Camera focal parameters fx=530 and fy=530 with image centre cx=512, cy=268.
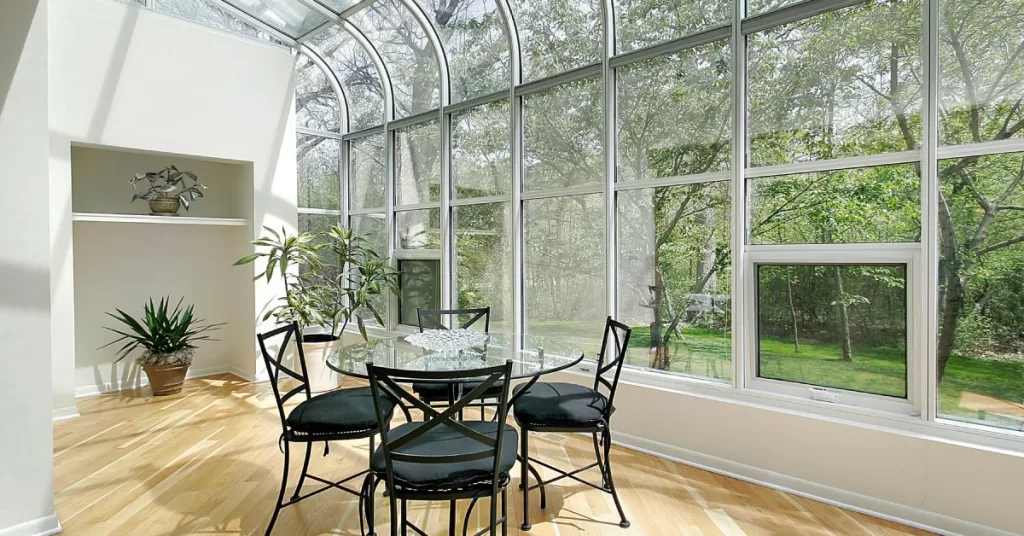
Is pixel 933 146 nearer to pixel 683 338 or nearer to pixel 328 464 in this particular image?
pixel 683 338

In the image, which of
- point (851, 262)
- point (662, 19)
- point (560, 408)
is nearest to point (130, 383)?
point (560, 408)

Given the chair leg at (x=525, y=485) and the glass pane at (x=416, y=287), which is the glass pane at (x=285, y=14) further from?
the chair leg at (x=525, y=485)

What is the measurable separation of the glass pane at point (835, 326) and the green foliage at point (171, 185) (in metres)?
4.96

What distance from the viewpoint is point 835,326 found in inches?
114

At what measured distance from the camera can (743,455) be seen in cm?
305

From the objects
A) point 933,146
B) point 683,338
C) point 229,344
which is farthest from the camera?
point 229,344

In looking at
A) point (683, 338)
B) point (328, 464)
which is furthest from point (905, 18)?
point (328, 464)

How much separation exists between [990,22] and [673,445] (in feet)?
8.84

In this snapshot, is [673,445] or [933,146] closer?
[933,146]

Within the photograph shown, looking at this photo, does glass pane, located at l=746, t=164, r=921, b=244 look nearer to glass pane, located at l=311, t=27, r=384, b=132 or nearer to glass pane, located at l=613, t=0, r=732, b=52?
glass pane, located at l=613, t=0, r=732, b=52

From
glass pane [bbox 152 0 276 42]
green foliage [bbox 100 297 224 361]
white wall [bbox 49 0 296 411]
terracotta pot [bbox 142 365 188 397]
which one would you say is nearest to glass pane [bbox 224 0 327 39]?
glass pane [bbox 152 0 276 42]

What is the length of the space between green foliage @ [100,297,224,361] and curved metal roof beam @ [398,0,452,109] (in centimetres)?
317

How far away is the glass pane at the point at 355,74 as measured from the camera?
18.2 feet

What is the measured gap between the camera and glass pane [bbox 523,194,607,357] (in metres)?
3.90
